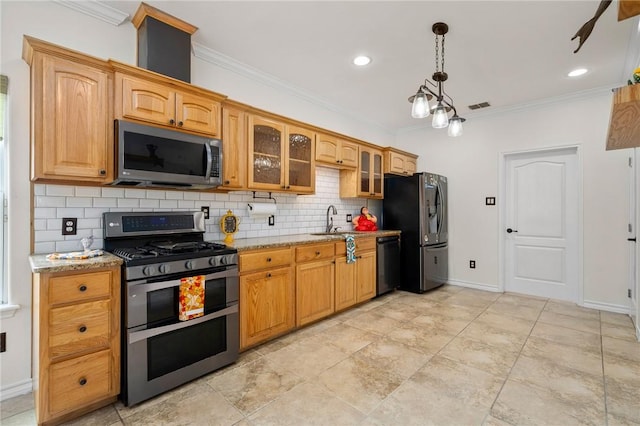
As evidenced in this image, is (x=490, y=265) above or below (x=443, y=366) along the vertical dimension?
above

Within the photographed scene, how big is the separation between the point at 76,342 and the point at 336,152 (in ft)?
10.1

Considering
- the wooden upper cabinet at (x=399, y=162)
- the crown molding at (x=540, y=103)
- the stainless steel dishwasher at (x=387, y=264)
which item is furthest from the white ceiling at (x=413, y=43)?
the stainless steel dishwasher at (x=387, y=264)

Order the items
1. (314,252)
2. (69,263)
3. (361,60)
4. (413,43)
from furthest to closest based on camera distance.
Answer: (314,252) → (361,60) → (413,43) → (69,263)

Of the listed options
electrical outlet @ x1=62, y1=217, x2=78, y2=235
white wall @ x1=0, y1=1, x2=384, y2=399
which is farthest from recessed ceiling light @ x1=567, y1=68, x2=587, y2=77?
electrical outlet @ x1=62, y1=217, x2=78, y2=235

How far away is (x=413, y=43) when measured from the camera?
273 cm

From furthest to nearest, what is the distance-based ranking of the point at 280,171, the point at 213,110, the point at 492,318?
the point at 492,318 → the point at 280,171 → the point at 213,110

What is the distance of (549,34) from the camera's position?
259 cm

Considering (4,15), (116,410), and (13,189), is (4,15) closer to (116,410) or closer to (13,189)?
(13,189)

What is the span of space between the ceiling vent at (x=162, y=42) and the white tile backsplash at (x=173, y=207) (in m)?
0.98

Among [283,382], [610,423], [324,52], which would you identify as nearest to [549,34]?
[324,52]

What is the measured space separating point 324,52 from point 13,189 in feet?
8.64

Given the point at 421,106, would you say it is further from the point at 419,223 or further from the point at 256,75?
the point at 419,223

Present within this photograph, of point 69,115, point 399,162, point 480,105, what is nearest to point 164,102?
point 69,115

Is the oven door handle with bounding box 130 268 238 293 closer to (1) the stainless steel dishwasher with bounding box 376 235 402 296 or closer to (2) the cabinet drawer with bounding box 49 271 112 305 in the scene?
(2) the cabinet drawer with bounding box 49 271 112 305
